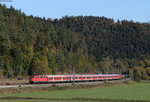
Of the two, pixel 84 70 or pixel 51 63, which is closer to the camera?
pixel 51 63

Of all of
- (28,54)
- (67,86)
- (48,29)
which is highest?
(48,29)

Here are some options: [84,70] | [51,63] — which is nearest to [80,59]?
[84,70]

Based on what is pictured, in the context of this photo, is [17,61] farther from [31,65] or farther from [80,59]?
[80,59]

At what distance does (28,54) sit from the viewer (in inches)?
5305

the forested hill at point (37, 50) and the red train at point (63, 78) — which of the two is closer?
the red train at point (63, 78)

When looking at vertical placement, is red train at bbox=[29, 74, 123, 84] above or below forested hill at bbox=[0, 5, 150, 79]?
below

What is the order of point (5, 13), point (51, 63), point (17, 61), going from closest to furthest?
point (17, 61) < point (51, 63) < point (5, 13)

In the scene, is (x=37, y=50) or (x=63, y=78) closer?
(x=63, y=78)

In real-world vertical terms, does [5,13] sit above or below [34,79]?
above

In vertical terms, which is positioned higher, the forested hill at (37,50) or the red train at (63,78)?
the forested hill at (37,50)

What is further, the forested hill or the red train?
the forested hill

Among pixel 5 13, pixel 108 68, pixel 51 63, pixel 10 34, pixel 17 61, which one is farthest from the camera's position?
pixel 108 68

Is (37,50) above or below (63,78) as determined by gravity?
above

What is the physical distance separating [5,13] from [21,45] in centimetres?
3836
